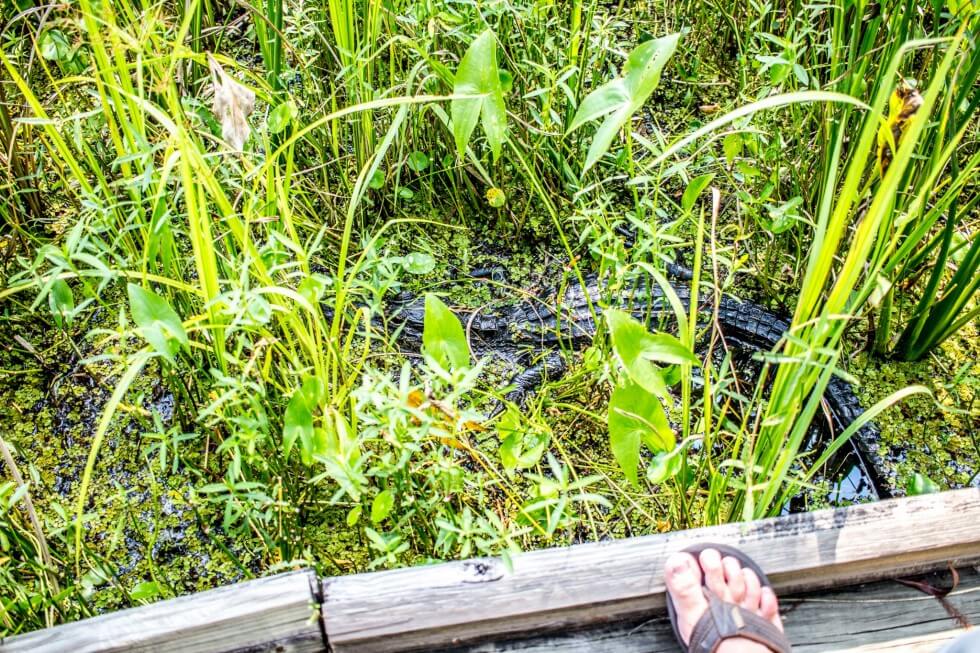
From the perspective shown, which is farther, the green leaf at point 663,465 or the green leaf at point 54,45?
the green leaf at point 54,45

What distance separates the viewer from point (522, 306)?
1752 mm

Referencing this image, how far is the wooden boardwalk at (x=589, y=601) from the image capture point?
43.4 inches

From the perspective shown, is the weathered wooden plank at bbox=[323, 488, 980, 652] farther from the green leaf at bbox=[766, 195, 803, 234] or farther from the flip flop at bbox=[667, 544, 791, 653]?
the green leaf at bbox=[766, 195, 803, 234]

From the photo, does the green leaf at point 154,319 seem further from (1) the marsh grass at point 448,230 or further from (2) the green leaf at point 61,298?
(2) the green leaf at point 61,298

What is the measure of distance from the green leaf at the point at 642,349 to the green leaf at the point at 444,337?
26 centimetres

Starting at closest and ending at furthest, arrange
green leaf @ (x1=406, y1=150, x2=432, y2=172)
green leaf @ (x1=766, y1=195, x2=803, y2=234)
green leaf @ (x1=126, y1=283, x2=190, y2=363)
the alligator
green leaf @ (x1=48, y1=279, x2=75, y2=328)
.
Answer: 1. green leaf @ (x1=126, y1=283, x2=190, y2=363)
2. green leaf @ (x1=48, y1=279, x2=75, y2=328)
3. green leaf @ (x1=766, y1=195, x2=803, y2=234)
4. the alligator
5. green leaf @ (x1=406, y1=150, x2=432, y2=172)

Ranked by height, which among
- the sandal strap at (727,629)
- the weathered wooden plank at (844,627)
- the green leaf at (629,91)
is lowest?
the weathered wooden plank at (844,627)

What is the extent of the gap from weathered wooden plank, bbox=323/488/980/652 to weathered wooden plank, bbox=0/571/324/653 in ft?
0.15

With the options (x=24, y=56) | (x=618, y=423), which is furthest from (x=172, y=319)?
(x=24, y=56)

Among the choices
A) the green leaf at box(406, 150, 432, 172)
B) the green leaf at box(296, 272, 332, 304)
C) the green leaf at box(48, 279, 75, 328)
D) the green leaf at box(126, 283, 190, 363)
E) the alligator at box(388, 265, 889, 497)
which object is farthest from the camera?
the green leaf at box(406, 150, 432, 172)

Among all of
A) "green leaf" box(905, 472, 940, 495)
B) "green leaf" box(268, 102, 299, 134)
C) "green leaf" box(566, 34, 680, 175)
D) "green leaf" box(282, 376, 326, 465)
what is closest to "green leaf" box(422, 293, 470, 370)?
"green leaf" box(282, 376, 326, 465)

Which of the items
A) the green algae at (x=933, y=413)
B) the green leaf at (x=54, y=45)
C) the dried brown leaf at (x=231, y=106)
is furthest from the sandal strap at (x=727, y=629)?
the green leaf at (x=54, y=45)

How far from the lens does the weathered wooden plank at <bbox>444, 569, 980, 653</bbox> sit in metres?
1.21

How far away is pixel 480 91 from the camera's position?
1347 mm
